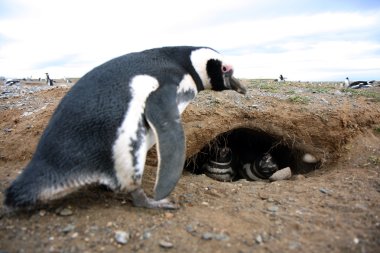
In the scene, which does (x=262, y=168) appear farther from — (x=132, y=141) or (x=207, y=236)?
(x=132, y=141)

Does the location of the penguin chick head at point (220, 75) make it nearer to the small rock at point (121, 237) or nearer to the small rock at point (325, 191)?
the small rock at point (325, 191)

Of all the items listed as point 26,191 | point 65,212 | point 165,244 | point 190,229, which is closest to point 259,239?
point 190,229

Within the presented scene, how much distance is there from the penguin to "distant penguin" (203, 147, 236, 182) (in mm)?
2318

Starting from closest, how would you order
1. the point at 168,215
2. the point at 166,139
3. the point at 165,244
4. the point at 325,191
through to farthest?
1. the point at 165,244
2. the point at 166,139
3. the point at 168,215
4. the point at 325,191

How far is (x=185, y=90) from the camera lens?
2.75 meters

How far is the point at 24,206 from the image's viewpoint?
6.93 ft

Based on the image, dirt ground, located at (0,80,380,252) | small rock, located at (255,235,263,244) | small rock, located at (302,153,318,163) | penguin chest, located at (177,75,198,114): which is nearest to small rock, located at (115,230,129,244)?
dirt ground, located at (0,80,380,252)

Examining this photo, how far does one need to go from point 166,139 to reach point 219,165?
263 cm

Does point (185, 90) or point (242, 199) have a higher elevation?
point (185, 90)

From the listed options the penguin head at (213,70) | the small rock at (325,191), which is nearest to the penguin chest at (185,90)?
the penguin head at (213,70)

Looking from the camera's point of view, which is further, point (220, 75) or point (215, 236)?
point (220, 75)

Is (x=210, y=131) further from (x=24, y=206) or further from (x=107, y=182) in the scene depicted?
(x=24, y=206)

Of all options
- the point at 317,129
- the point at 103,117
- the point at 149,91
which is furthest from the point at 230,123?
the point at 103,117

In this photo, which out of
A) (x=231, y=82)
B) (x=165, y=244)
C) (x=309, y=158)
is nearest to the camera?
(x=165, y=244)
